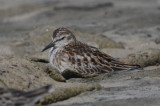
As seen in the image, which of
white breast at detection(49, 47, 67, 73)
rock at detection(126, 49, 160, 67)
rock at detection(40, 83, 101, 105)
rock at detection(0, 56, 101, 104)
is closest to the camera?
rock at detection(40, 83, 101, 105)

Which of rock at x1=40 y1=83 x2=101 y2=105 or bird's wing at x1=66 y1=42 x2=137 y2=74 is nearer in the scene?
rock at x1=40 y1=83 x2=101 y2=105

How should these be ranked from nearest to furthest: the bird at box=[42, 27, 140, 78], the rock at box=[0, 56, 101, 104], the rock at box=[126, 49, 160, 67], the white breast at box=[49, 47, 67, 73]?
the rock at box=[0, 56, 101, 104], the bird at box=[42, 27, 140, 78], the white breast at box=[49, 47, 67, 73], the rock at box=[126, 49, 160, 67]

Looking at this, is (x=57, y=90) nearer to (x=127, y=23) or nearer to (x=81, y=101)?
(x=81, y=101)

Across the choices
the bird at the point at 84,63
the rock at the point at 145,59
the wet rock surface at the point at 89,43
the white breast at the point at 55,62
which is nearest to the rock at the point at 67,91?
the wet rock surface at the point at 89,43

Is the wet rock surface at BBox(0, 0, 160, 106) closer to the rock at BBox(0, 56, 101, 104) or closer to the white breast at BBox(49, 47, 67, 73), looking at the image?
the rock at BBox(0, 56, 101, 104)

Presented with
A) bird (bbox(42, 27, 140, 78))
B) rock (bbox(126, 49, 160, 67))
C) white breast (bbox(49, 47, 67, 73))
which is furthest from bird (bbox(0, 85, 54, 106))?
rock (bbox(126, 49, 160, 67))

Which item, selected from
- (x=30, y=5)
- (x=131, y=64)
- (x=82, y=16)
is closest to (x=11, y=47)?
(x=131, y=64)

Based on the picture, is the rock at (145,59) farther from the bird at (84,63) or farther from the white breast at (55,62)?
the white breast at (55,62)
